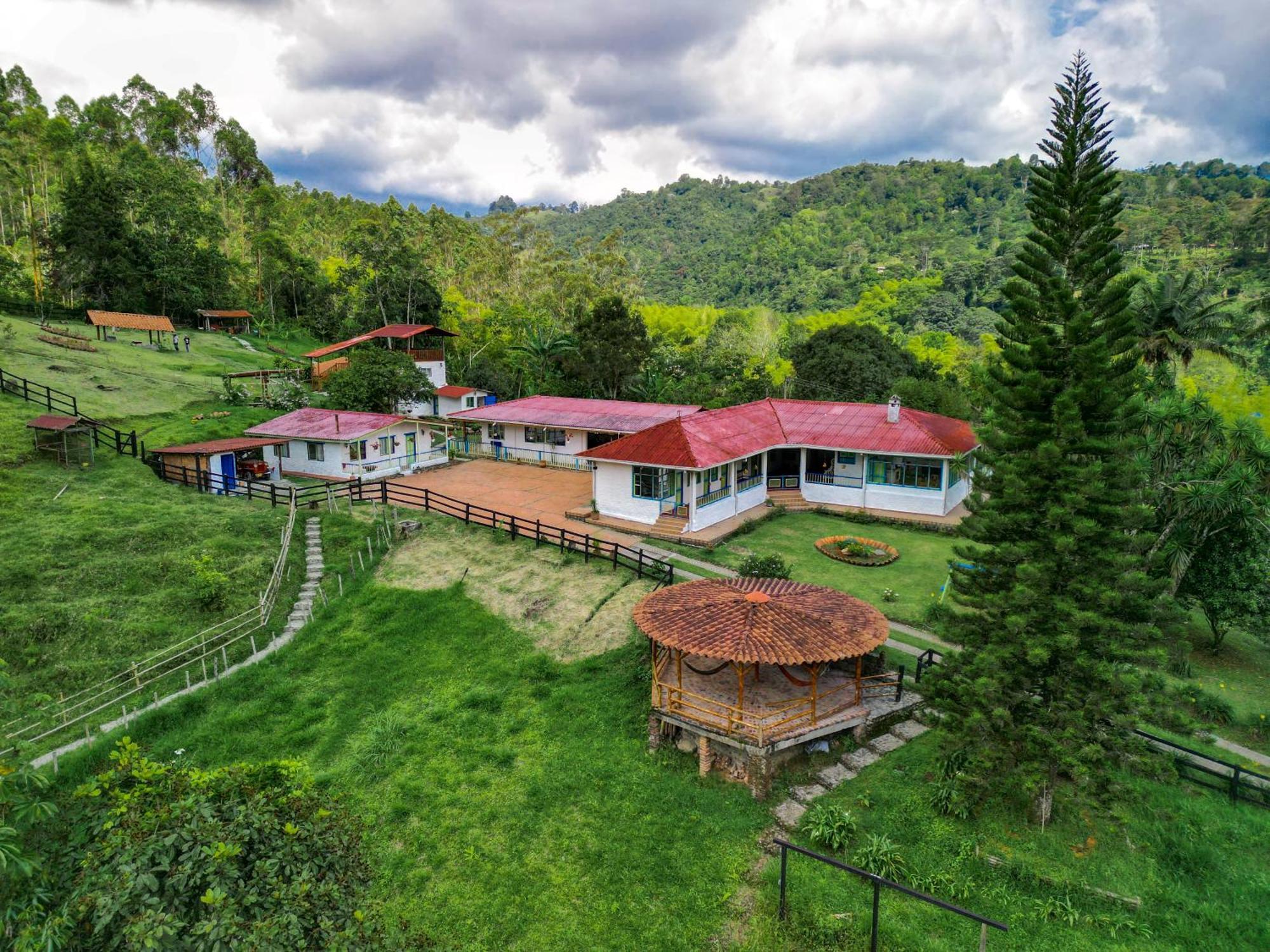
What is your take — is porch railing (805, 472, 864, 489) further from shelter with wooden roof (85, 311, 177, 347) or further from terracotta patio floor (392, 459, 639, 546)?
shelter with wooden roof (85, 311, 177, 347)

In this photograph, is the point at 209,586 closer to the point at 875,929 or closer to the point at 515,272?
the point at 875,929

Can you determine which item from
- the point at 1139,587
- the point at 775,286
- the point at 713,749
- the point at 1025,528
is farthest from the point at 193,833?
the point at 775,286

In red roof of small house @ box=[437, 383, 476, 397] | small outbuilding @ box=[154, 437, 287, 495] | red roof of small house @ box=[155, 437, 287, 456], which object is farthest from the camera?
red roof of small house @ box=[437, 383, 476, 397]

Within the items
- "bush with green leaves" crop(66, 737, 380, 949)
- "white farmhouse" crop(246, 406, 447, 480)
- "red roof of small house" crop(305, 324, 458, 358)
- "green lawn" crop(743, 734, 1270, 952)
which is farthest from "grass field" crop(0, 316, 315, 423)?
"green lawn" crop(743, 734, 1270, 952)

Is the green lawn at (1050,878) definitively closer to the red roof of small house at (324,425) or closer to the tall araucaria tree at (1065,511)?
the tall araucaria tree at (1065,511)

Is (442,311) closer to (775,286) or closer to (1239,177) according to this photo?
(775,286)

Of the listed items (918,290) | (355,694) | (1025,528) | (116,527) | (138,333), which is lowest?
(355,694)

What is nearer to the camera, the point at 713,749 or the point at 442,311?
the point at 713,749
